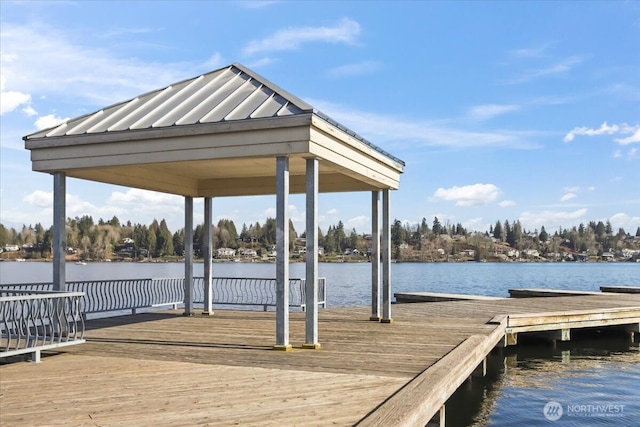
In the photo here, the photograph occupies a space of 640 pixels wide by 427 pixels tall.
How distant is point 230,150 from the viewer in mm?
10242

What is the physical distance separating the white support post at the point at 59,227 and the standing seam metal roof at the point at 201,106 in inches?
35.5

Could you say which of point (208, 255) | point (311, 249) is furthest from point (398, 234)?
point (311, 249)

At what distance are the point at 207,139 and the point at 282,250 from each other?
2201 mm

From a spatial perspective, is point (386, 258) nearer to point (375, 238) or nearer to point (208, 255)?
point (375, 238)

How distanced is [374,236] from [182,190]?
4.70 metres

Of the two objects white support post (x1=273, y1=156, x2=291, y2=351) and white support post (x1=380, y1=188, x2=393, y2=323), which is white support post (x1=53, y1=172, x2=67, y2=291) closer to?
white support post (x1=273, y1=156, x2=291, y2=351)

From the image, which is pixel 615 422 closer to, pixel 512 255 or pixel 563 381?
pixel 563 381

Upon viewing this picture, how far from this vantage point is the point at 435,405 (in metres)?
7.04

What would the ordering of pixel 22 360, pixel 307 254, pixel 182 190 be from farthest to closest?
pixel 182 190 < pixel 307 254 < pixel 22 360

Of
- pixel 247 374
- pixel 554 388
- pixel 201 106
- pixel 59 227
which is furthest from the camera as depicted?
pixel 554 388

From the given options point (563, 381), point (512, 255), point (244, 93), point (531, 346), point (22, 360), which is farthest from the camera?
point (512, 255)

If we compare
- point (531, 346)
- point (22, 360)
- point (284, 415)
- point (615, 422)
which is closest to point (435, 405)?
point (284, 415)

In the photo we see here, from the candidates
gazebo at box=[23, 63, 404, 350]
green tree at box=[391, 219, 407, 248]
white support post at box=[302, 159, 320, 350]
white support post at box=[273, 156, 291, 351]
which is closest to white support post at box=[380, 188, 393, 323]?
gazebo at box=[23, 63, 404, 350]

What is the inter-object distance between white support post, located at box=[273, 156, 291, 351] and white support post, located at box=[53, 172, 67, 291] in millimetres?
4459
